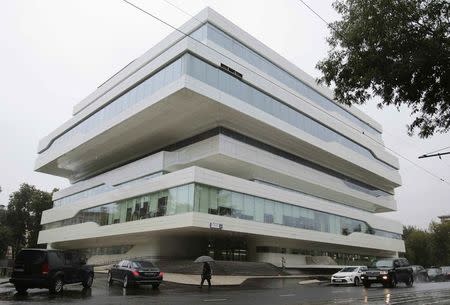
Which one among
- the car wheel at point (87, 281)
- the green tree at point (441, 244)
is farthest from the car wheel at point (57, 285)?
the green tree at point (441, 244)

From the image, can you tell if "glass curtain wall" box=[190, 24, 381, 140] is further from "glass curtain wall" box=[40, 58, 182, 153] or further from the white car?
the white car

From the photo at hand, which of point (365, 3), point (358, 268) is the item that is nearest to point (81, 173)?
Result: point (358, 268)

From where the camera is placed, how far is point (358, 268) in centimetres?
2984

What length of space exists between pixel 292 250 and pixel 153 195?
63.1 ft

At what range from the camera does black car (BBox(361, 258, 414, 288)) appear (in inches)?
995

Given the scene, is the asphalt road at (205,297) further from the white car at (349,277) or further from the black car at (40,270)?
the white car at (349,277)

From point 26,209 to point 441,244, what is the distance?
82.9 meters

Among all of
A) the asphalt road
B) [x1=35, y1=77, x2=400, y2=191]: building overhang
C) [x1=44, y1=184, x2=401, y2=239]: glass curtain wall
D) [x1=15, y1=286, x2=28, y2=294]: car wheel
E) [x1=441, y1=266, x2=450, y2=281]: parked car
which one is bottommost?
the asphalt road

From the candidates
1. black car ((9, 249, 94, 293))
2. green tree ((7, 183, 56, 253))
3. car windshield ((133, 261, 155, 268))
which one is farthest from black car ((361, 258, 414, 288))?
green tree ((7, 183, 56, 253))

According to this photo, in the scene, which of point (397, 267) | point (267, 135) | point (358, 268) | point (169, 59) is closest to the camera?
point (397, 267)

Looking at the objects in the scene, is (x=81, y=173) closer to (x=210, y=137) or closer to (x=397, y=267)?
(x=210, y=137)

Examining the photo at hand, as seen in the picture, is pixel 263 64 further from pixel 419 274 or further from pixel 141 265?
pixel 141 265

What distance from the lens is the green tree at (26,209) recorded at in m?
77.8

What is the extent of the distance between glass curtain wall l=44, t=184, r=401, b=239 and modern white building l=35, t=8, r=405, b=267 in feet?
0.40
